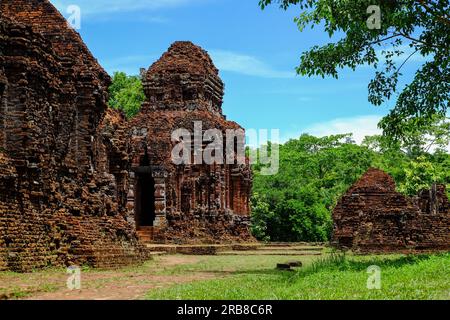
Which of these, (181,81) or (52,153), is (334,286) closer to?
(52,153)

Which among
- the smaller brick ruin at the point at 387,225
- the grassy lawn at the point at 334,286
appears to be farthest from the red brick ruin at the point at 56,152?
the smaller brick ruin at the point at 387,225

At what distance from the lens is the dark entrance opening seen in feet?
106

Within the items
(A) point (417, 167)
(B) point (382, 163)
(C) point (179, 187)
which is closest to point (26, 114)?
(C) point (179, 187)

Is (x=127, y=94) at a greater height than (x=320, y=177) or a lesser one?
greater

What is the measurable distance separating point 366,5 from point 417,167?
31.1 meters

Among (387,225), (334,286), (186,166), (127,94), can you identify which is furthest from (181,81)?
(334,286)

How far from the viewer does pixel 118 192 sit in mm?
20219

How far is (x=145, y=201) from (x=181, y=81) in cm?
612

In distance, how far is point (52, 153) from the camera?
49.8 feet

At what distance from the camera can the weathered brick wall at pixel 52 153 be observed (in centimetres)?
1353

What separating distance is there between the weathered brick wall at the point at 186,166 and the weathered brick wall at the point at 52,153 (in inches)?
460

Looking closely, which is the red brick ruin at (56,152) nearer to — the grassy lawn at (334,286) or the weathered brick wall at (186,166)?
the grassy lawn at (334,286)

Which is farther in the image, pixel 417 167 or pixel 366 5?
pixel 417 167
